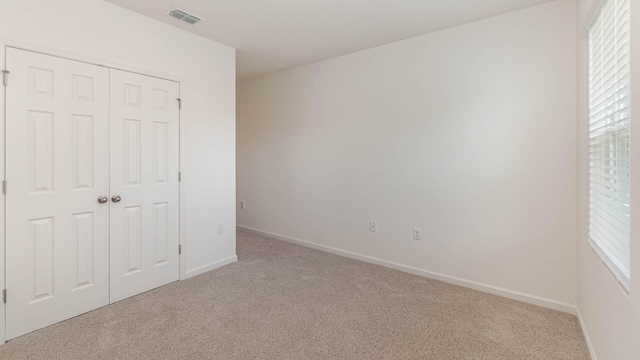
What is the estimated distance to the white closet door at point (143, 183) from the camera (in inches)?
103

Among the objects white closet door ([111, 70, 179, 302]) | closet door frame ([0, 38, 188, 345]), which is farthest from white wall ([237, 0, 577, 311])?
white closet door ([111, 70, 179, 302])

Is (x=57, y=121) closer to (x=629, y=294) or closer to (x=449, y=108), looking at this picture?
(x=449, y=108)

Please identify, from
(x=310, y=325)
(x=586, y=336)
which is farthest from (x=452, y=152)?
(x=310, y=325)

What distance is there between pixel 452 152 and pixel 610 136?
1353mm

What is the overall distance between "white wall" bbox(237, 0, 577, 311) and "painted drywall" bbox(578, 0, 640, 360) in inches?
6.6

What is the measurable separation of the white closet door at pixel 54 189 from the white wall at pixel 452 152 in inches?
96.8

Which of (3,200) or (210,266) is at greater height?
(3,200)

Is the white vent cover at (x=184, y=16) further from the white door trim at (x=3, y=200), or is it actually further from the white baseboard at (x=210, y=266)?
the white baseboard at (x=210, y=266)

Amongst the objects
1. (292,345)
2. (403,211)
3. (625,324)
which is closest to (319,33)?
(403,211)

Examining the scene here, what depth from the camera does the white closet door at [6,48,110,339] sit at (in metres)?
2.10

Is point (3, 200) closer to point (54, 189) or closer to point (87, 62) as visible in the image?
point (54, 189)

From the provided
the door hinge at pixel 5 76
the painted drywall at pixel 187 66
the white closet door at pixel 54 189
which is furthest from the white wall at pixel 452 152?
the door hinge at pixel 5 76

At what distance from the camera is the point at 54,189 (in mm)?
2273

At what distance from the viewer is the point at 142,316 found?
2389mm
